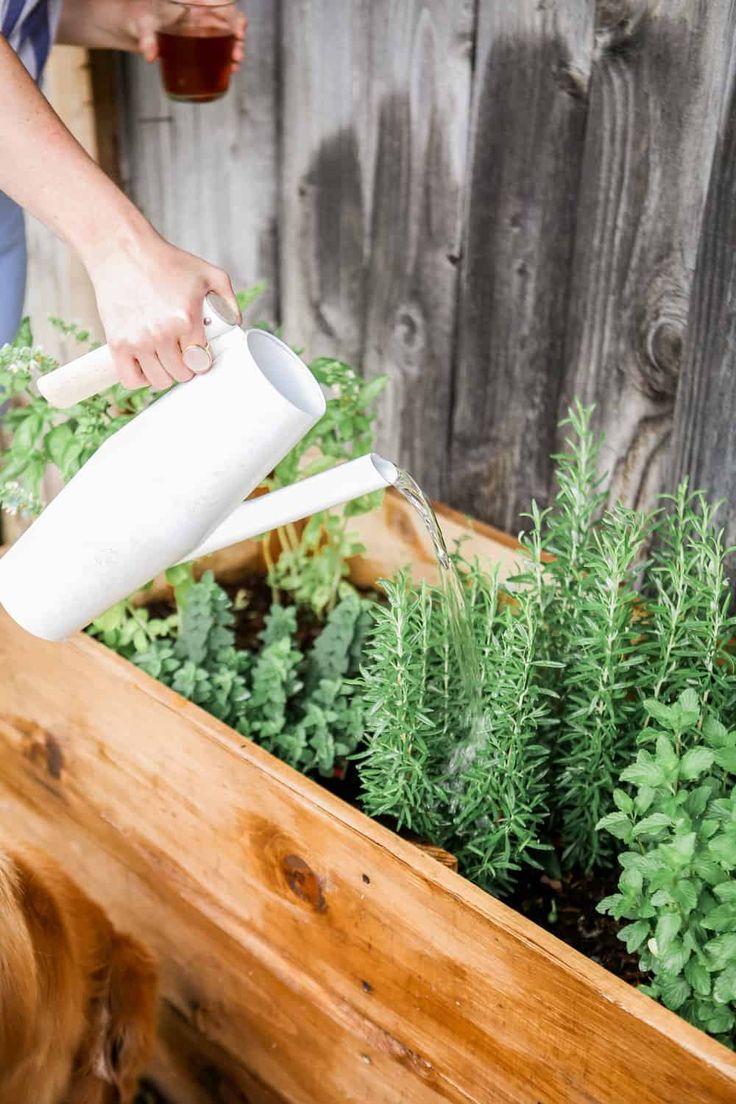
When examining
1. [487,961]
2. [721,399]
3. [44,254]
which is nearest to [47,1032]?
[487,961]

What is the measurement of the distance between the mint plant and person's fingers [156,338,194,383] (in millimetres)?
494

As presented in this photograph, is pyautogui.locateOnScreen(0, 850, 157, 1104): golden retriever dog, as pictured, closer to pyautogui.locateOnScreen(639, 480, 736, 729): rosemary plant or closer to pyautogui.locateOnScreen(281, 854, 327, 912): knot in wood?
pyautogui.locateOnScreen(281, 854, 327, 912): knot in wood

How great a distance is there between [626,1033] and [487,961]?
15 cm

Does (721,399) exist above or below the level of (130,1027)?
above

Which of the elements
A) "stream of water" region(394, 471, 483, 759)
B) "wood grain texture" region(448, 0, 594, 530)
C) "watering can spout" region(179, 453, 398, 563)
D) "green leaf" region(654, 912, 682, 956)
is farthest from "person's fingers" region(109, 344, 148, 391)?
"wood grain texture" region(448, 0, 594, 530)

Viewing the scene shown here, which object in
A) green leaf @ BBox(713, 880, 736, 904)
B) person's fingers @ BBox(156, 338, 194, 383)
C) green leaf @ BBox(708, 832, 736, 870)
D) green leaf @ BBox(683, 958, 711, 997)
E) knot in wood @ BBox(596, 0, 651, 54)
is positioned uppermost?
knot in wood @ BBox(596, 0, 651, 54)

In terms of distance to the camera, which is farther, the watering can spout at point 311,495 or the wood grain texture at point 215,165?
the wood grain texture at point 215,165

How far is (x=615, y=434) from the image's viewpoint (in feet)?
4.99

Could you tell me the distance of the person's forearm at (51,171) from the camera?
0.97 meters

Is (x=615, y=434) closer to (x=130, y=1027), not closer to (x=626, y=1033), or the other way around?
(x=626, y=1033)

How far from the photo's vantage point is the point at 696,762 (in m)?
0.91

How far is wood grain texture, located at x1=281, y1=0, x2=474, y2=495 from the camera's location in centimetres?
155

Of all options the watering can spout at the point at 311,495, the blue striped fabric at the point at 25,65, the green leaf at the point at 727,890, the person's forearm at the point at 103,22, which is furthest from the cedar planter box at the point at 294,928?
the person's forearm at the point at 103,22

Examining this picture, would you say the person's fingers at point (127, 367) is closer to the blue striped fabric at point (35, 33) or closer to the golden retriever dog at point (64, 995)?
the golden retriever dog at point (64, 995)
